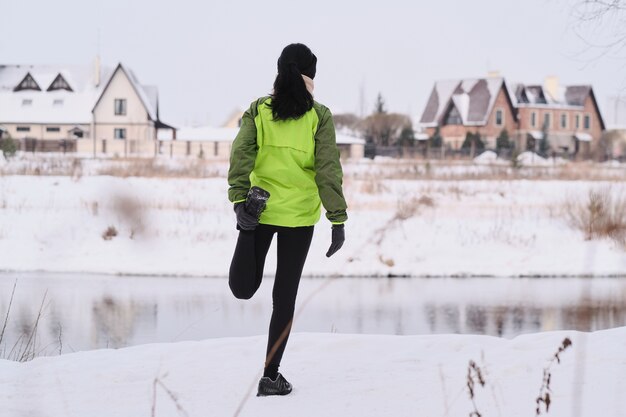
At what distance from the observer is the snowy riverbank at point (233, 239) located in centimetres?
1458

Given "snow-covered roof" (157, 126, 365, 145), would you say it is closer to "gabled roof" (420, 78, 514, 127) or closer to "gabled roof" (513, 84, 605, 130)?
"gabled roof" (420, 78, 514, 127)

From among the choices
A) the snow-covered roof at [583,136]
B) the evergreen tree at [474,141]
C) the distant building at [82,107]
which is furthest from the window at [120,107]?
the snow-covered roof at [583,136]

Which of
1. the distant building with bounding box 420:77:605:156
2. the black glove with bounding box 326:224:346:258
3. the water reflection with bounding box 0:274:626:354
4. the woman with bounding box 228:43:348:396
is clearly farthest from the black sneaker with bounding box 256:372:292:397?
the distant building with bounding box 420:77:605:156

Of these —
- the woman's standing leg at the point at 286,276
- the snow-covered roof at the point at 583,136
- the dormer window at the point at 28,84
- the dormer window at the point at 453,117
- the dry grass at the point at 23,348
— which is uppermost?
the dormer window at the point at 28,84

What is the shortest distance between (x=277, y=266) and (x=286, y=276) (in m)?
0.07

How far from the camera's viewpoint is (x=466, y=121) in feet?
187

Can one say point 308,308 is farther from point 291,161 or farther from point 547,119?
point 547,119

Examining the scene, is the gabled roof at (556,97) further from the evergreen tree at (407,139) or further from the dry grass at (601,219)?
the dry grass at (601,219)

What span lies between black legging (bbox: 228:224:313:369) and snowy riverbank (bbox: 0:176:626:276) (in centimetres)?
869

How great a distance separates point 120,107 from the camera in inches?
2094

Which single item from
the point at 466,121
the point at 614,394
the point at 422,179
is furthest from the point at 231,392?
the point at 466,121

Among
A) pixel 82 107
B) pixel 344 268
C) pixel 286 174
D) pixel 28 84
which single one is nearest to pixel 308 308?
pixel 344 268

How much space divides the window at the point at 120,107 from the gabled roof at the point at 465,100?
19.1 metres

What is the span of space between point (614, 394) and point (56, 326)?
6.35 m
